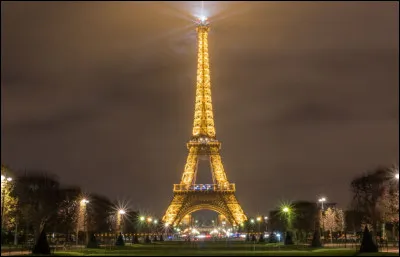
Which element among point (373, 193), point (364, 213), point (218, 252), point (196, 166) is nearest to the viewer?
point (218, 252)

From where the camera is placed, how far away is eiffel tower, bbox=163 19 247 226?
11031 centimetres

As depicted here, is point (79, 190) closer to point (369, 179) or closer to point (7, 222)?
point (7, 222)

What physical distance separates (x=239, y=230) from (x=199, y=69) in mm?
33754

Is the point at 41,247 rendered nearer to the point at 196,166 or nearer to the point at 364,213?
the point at 364,213

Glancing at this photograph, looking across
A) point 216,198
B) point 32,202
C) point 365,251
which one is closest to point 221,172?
point 216,198

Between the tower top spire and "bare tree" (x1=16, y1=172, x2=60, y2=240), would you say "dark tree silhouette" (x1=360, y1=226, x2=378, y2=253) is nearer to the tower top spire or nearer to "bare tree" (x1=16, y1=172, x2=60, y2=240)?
"bare tree" (x1=16, y1=172, x2=60, y2=240)

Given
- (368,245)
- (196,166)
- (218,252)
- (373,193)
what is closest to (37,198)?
(218,252)

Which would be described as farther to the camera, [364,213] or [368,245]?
[364,213]

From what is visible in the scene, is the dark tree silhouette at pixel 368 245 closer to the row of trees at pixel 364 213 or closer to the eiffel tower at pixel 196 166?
the row of trees at pixel 364 213

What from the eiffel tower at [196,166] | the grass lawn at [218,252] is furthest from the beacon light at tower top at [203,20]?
the grass lawn at [218,252]

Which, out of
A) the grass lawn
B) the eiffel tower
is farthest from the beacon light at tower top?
the grass lawn

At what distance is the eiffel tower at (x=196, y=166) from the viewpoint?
110312 millimetres

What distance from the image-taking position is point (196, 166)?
114m

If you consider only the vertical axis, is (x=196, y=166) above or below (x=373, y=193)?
above
